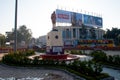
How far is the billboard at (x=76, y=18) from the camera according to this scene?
56.4m

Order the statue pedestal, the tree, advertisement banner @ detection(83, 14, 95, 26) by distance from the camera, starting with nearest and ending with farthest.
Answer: the statue pedestal
advertisement banner @ detection(83, 14, 95, 26)
the tree

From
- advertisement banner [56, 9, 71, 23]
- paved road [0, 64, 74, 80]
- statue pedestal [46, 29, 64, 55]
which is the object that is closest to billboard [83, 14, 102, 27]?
advertisement banner [56, 9, 71, 23]

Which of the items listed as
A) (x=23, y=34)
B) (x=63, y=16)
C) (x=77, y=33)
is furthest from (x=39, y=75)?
(x=23, y=34)

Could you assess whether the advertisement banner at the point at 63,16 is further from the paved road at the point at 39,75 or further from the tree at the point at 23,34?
the tree at the point at 23,34

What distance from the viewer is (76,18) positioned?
6197 centimetres

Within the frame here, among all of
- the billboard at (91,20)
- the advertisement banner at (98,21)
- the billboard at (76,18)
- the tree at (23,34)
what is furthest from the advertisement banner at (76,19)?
the tree at (23,34)

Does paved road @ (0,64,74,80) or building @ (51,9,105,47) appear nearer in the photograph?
paved road @ (0,64,74,80)

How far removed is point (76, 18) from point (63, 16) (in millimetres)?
6716

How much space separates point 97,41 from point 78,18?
1139 centimetres

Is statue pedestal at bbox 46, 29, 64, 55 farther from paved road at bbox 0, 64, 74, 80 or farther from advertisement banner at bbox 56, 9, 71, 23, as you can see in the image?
advertisement banner at bbox 56, 9, 71, 23

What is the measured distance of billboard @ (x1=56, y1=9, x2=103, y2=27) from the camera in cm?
5638

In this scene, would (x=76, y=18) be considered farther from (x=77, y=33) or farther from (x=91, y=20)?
(x=77, y=33)

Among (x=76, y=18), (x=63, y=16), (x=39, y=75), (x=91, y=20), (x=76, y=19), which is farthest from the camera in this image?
(x=91, y=20)

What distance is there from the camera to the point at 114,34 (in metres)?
75.6
